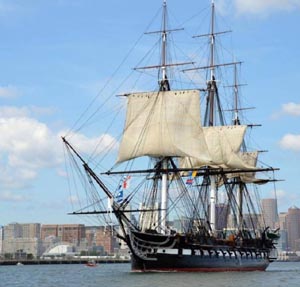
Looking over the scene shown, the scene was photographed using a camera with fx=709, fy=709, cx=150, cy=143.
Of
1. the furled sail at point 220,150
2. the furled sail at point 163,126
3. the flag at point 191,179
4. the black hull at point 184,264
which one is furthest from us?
the furled sail at point 220,150

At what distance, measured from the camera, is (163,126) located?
73.9 metres

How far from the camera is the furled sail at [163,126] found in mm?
73375

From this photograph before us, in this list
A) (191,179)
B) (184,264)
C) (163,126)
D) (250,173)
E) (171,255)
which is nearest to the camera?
(171,255)

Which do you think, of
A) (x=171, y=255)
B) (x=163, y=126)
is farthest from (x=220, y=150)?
(x=171, y=255)

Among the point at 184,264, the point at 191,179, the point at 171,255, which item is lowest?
the point at 184,264

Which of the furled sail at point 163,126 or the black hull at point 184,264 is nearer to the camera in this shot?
the black hull at point 184,264

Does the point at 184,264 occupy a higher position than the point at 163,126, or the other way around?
the point at 163,126

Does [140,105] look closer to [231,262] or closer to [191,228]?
[191,228]

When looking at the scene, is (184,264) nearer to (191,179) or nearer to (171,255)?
(171,255)

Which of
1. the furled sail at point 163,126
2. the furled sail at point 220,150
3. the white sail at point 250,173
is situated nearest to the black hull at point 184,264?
the furled sail at point 163,126

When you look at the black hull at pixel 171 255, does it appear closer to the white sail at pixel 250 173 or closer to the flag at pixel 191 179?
the flag at pixel 191 179

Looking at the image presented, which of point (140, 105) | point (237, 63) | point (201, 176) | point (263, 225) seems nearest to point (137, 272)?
point (140, 105)

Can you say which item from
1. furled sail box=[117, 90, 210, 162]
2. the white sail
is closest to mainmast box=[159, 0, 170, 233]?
furled sail box=[117, 90, 210, 162]

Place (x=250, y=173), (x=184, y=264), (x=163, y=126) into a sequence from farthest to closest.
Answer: (x=250, y=173) → (x=163, y=126) → (x=184, y=264)
